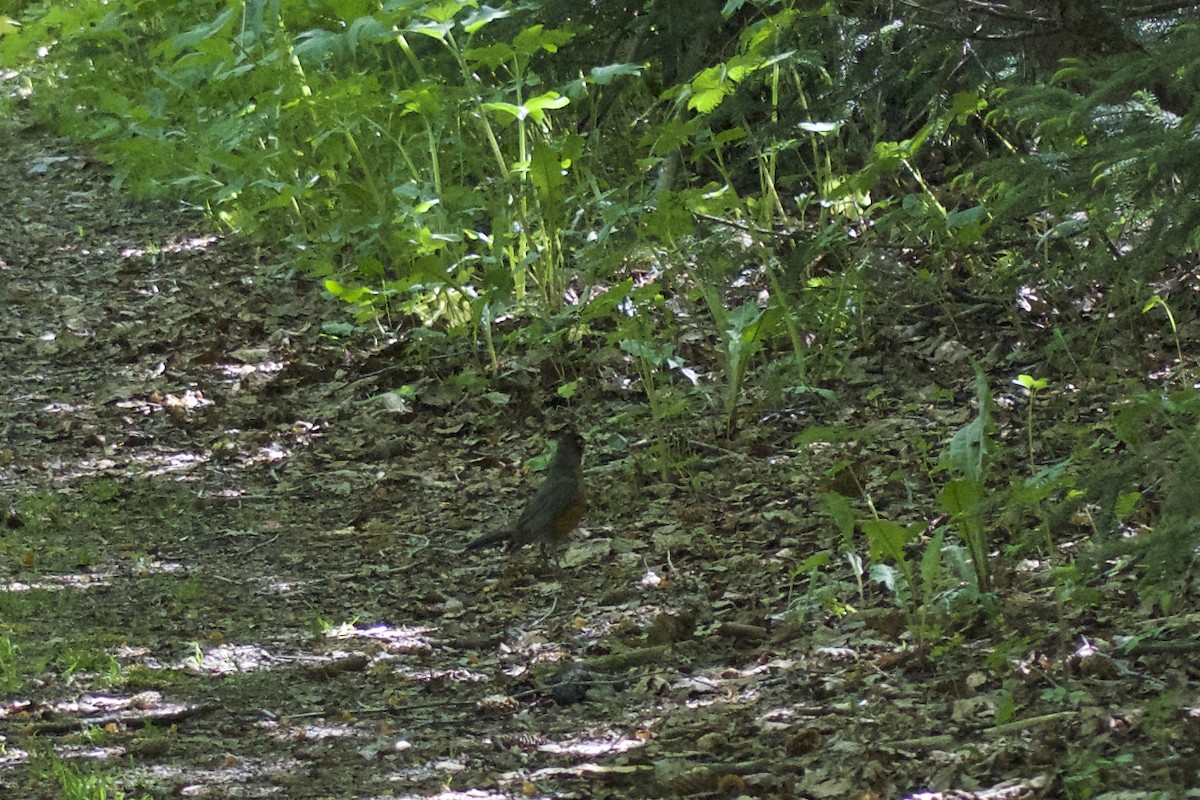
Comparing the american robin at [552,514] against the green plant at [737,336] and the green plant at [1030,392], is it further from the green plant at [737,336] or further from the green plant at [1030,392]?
the green plant at [1030,392]

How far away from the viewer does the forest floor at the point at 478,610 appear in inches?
110

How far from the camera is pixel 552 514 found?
4.12 m

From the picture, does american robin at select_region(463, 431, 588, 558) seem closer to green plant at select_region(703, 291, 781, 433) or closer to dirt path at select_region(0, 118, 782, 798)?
dirt path at select_region(0, 118, 782, 798)

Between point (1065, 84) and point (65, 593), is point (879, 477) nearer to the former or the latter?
point (1065, 84)

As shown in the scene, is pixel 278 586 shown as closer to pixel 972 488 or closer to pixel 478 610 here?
pixel 478 610

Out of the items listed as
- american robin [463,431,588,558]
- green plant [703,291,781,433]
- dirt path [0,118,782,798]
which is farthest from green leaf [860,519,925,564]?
green plant [703,291,781,433]

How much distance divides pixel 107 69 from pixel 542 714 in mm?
7754

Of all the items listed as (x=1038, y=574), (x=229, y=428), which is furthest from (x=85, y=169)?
(x=1038, y=574)

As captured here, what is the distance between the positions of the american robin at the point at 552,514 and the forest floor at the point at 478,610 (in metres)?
0.13

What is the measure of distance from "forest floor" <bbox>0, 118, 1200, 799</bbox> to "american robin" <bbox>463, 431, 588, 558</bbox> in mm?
131

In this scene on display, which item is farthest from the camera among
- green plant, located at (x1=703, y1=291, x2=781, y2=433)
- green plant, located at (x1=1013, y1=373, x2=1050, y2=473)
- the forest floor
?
green plant, located at (x1=703, y1=291, x2=781, y2=433)

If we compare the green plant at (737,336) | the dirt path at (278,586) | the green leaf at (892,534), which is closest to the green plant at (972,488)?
the green leaf at (892,534)

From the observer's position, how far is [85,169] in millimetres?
9336

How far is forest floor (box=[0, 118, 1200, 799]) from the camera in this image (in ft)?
9.14
